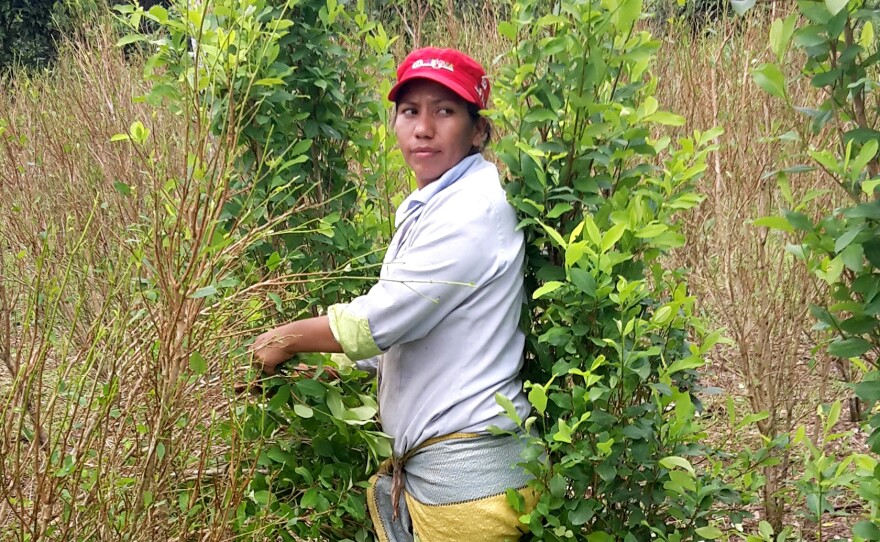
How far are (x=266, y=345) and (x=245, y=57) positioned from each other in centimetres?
75

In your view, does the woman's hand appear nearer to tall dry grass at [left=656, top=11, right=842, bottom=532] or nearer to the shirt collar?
the shirt collar

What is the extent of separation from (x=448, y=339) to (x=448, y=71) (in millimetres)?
697

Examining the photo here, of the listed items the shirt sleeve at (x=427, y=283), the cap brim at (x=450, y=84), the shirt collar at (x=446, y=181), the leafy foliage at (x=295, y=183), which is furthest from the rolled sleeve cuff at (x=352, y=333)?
the cap brim at (x=450, y=84)

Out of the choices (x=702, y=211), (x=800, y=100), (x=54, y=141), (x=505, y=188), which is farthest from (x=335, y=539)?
(x=54, y=141)

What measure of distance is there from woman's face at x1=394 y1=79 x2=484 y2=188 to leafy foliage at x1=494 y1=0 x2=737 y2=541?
0.14m

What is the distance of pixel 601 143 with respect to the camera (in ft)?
6.32

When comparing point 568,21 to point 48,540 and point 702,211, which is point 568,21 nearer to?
point 48,540

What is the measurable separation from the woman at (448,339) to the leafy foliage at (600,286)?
0.09m

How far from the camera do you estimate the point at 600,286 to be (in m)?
1.74

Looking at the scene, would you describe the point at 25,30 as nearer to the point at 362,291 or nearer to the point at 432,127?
the point at 362,291

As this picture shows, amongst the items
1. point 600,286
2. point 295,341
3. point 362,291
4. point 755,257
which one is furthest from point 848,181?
point 755,257

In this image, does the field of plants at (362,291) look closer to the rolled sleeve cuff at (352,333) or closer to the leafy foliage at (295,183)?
the leafy foliage at (295,183)

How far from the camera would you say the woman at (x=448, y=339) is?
1.87 meters

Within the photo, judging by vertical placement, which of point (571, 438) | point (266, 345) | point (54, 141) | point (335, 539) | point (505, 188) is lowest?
point (335, 539)
